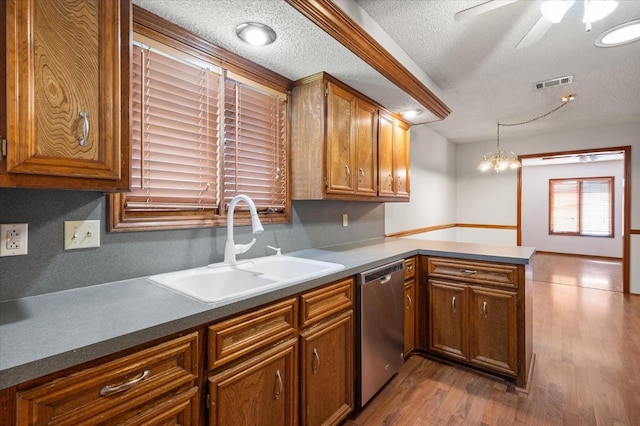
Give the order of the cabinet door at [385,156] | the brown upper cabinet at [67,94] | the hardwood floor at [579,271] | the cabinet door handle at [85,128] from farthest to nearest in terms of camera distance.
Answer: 1. the hardwood floor at [579,271]
2. the cabinet door at [385,156]
3. the cabinet door handle at [85,128]
4. the brown upper cabinet at [67,94]

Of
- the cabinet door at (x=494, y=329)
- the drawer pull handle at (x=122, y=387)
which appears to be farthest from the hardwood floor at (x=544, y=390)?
the drawer pull handle at (x=122, y=387)

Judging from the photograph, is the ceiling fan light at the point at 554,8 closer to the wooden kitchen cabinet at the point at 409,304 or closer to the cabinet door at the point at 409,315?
the wooden kitchen cabinet at the point at 409,304

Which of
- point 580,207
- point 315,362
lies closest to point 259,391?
point 315,362

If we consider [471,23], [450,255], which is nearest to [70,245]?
[450,255]

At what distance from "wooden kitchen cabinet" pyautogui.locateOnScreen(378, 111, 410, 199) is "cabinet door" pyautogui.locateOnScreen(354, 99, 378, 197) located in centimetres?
10

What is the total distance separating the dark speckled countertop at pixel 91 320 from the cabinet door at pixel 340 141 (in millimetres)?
858

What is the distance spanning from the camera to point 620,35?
2.07m

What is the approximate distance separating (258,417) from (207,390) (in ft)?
0.98

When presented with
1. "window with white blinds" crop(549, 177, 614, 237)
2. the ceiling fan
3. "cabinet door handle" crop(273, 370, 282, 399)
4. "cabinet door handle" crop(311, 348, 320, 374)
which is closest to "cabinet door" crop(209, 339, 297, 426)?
"cabinet door handle" crop(273, 370, 282, 399)

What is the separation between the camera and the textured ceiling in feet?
4.88

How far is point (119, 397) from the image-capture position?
866 millimetres

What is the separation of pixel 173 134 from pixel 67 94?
2.06 ft

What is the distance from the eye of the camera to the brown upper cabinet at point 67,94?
872 millimetres

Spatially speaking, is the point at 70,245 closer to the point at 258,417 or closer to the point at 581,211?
the point at 258,417
